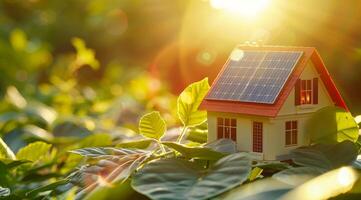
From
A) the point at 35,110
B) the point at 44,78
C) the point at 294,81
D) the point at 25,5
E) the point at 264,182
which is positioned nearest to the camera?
the point at 264,182

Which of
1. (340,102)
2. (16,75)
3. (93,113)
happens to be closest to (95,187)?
(340,102)

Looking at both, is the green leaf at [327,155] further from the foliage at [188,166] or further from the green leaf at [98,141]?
the green leaf at [98,141]

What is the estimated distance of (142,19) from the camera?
10609 millimetres

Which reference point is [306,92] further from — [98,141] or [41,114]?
[41,114]

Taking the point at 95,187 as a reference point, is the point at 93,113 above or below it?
above

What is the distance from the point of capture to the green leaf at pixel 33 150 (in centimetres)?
181

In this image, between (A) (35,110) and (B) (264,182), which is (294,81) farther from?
(A) (35,110)

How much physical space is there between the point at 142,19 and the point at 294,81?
9312 mm

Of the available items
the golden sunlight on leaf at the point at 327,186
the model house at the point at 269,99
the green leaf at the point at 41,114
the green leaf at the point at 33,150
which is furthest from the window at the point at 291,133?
the green leaf at the point at 41,114

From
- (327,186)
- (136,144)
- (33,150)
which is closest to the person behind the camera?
(327,186)

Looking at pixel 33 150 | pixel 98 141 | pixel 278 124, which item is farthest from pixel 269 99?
pixel 98 141

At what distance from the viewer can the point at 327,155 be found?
48.1 inches

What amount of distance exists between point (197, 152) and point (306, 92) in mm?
295

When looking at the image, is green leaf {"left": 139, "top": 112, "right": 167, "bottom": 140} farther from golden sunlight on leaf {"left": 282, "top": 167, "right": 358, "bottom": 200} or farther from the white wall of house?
golden sunlight on leaf {"left": 282, "top": 167, "right": 358, "bottom": 200}
